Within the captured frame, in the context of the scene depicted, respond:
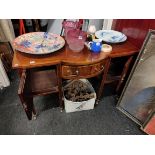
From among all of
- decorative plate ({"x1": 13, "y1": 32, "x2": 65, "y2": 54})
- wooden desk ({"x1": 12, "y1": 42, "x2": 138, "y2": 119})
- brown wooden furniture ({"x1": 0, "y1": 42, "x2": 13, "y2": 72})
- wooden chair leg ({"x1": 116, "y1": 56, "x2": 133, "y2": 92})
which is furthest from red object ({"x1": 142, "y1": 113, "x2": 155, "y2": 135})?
brown wooden furniture ({"x1": 0, "y1": 42, "x2": 13, "y2": 72})

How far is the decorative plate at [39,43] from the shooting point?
41.0 inches

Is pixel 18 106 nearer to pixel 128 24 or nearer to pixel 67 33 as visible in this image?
pixel 67 33

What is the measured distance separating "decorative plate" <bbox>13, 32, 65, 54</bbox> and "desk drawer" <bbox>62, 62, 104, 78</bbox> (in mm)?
175

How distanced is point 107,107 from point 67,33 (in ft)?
2.84

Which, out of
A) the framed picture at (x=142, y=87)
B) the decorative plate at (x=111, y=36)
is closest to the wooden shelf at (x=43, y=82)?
the decorative plate at (x=111, y=36)

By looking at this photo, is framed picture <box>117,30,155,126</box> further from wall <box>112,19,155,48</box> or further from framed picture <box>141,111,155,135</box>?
wall <box>112,19,155,48</box>

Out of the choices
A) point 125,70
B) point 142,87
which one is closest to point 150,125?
point 142,87

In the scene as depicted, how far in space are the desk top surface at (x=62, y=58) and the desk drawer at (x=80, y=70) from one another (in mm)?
56

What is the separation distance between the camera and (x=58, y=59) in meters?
1.02

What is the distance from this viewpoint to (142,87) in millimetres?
1216

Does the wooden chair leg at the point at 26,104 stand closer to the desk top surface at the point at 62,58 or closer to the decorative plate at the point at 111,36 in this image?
the desk top surface at the point at 62,58

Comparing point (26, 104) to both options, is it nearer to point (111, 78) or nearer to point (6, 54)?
point (111, 78)
